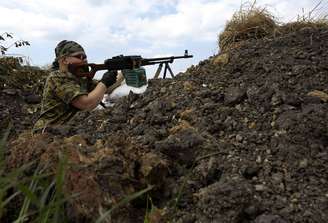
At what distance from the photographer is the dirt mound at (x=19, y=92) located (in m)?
7.97

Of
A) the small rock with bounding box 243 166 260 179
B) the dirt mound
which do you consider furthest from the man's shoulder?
the dirt mound

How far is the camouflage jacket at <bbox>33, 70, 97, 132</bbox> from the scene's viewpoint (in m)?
4.70

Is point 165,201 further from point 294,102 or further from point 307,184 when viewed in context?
point 294,102

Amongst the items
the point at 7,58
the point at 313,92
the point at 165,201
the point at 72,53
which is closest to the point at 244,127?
the point at 313,92

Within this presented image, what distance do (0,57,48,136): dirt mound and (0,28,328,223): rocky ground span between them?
3093 millimetres

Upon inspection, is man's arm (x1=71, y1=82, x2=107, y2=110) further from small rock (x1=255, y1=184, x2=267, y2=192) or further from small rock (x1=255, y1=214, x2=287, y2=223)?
small rock (x1=255, y1=214, x2=287, y2=223)

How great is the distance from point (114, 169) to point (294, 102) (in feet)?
5.25

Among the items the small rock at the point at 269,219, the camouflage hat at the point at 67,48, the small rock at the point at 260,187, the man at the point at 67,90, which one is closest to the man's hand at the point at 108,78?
the man at the point at 67,90

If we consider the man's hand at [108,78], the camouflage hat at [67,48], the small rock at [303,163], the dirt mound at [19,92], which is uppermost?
the camouflage hat at [67,48]

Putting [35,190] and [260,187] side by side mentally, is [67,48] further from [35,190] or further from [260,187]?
[35,190]

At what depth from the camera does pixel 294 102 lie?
404cm

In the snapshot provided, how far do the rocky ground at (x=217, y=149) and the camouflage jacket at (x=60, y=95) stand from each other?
158mm

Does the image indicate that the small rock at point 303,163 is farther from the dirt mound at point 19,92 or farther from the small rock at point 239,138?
the dirt mound at point 19,92

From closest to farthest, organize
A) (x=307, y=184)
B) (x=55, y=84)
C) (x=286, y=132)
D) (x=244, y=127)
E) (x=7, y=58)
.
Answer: (x=307, y=184) → (x=286, y=132) → (x=244, y=127) → (x=55, y=84) → (x=7, y=58)
